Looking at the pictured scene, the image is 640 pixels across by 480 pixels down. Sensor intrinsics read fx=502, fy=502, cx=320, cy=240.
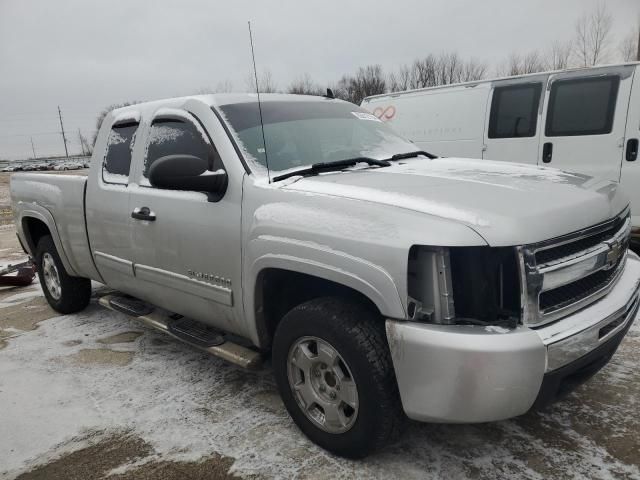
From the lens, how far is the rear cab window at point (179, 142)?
3.00 m

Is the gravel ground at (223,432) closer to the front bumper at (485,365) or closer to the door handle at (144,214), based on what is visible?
the front bumper at (485,365)

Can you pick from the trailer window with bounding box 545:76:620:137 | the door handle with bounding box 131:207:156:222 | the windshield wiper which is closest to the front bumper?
the windshield wiper

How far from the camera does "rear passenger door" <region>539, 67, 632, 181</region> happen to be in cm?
561

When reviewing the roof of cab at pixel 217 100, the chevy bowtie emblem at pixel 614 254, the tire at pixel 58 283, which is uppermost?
the roof of cab at pixel 217 100

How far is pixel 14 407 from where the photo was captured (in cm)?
321

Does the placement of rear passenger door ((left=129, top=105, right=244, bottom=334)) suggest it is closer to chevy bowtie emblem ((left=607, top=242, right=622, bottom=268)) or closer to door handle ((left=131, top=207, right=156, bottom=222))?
door handle ((left=131, top=207, right=156, bottom=222))

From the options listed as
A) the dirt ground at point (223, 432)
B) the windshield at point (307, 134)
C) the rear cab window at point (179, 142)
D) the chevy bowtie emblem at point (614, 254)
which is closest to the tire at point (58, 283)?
the dirt ground at point (223, 432)

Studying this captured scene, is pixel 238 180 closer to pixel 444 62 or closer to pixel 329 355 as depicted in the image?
pixel 329 355

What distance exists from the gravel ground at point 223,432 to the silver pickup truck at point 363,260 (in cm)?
27

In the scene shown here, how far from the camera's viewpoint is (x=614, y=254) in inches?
95.7

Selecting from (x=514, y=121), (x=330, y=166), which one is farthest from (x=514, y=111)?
(x=330, y=166)

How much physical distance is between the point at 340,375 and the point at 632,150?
492cm

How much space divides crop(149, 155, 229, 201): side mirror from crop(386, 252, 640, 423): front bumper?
1315 millimetres

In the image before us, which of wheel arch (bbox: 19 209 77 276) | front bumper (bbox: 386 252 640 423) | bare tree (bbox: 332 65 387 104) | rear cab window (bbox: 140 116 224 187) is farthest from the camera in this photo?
bare tree (bbox: 332 65 387 104)
